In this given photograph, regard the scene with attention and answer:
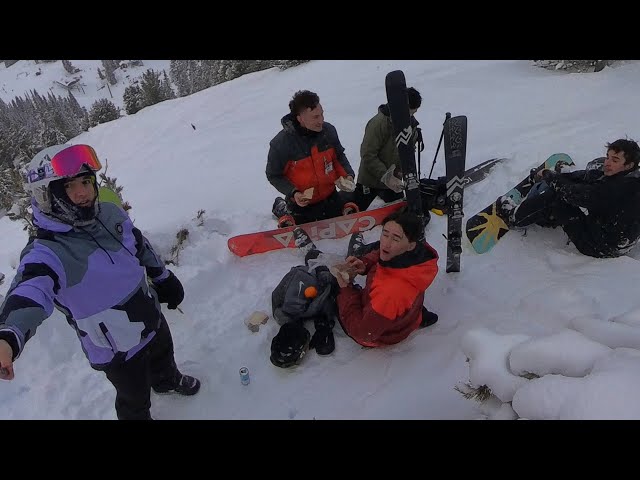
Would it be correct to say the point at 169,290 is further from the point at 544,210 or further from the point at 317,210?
the point at 544,210

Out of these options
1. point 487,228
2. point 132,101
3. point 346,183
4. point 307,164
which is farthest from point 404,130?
point 132,101

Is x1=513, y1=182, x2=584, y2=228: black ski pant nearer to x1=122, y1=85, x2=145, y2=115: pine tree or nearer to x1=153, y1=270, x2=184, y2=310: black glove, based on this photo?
x1=153, y1=270, x2=184, y2=310: black glove

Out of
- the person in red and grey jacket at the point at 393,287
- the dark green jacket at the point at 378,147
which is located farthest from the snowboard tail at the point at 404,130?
the person in red and grey jacket at the point at 393,287

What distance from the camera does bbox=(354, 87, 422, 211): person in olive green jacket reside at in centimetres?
432

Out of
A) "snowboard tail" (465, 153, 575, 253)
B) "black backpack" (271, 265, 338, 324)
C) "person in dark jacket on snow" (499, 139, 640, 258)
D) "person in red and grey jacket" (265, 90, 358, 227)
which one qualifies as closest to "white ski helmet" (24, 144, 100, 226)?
"black backpack" (271, 265, 338, 324)

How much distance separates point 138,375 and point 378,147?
3232 millimetres

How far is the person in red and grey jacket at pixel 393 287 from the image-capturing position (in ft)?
Result: 8.95

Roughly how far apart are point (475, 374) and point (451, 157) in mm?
2254

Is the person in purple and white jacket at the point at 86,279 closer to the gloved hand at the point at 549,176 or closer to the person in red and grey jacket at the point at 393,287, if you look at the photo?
the person in red and grey jacket at the point at 393,287

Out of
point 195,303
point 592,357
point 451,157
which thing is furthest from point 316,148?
point 592,357

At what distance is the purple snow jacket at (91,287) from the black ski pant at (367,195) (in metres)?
2.97

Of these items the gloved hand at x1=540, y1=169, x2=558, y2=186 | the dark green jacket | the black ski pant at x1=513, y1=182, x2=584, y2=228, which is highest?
the dark green jacket

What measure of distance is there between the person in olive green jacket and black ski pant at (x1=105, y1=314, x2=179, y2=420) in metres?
2.82
